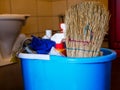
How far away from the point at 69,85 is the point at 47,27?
4.96ft

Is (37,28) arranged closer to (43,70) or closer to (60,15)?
(60,15)

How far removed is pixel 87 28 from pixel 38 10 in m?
1.39

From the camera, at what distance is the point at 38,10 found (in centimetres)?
212

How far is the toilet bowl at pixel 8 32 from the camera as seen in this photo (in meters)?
1.18

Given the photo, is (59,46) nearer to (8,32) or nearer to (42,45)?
(42,45)

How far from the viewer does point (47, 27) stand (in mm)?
2273

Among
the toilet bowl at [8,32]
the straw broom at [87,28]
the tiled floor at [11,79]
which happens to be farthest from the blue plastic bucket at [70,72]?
the tiled floor at [11,79]

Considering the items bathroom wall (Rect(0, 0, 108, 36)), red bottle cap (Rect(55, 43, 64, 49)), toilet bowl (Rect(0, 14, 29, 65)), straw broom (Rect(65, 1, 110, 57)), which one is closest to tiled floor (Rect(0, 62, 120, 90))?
toilet bowl (Rect(0, 14, 29, 65))

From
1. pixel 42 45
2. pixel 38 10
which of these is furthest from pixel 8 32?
pixel 38 10

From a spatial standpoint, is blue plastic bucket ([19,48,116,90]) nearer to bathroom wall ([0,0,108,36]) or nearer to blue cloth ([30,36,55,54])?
blue cloth ([30,36,55,54])

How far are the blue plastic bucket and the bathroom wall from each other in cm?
98

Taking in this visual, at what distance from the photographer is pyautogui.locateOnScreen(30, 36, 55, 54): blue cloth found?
0.92 m

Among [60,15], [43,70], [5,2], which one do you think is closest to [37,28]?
[60,15]

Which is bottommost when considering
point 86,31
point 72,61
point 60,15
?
point 72,61
